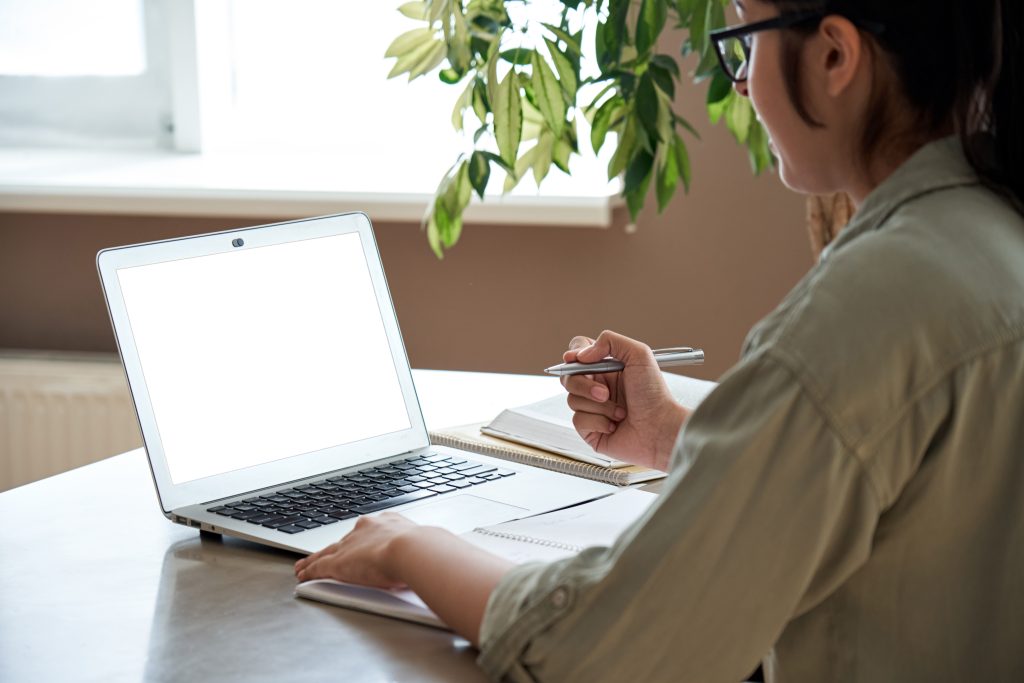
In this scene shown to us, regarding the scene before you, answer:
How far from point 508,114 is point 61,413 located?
4.57 ft

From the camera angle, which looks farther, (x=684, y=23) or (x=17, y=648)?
(x=684, y=23)

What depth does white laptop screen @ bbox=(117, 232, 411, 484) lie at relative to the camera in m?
1.11

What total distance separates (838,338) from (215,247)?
2.24 feet

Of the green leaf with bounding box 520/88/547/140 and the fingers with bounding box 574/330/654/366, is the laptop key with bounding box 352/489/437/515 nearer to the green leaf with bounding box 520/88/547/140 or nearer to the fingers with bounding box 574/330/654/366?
the fingers with bounding box 574/330/654/366

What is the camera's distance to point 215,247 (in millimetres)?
1162

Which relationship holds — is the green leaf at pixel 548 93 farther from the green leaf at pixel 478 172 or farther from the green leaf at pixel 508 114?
the green leaf at pixel 478 172

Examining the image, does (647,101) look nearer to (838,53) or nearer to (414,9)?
(414,9)

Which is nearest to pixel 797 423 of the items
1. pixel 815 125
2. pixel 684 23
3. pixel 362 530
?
pixel 815 125

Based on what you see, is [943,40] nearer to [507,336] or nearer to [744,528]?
[744,528]

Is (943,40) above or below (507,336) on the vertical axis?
above

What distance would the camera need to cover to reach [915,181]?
0.75 metres

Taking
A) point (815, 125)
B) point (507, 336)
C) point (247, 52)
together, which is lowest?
point (507, 336)

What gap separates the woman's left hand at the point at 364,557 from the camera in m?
0.89

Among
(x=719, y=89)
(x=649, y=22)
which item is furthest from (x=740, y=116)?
(x=649, y=22)
